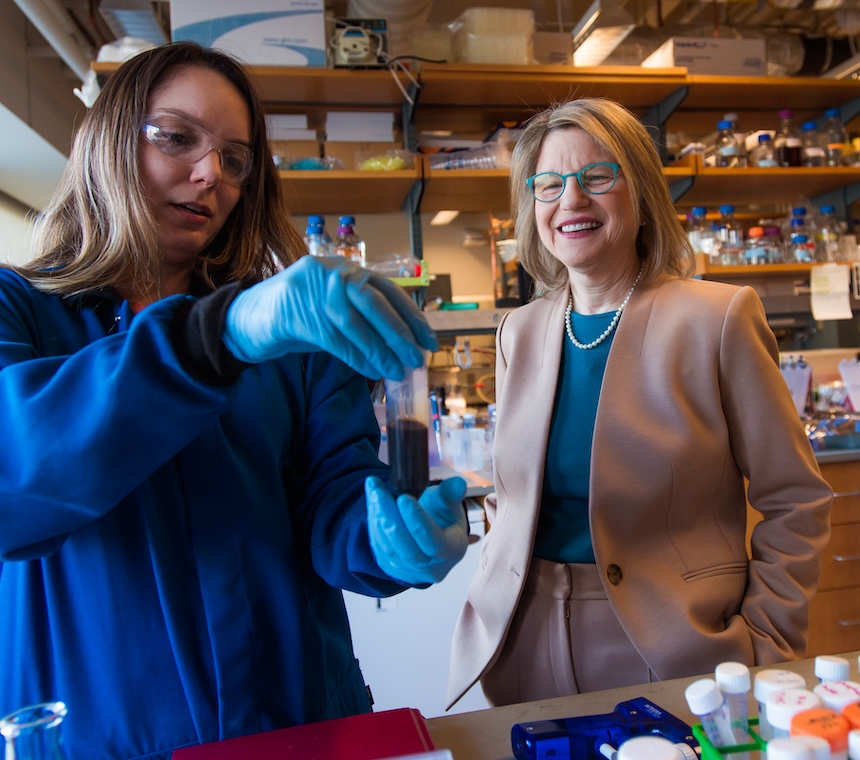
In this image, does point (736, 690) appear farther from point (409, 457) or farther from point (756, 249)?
point (756, 249)

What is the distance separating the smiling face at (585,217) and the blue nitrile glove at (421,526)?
2.54 ft

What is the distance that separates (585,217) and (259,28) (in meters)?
2.02

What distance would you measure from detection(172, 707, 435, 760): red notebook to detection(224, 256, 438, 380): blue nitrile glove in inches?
15.5

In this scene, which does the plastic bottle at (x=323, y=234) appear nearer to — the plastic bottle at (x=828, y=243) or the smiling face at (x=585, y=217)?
the smiling face at (x=585, y=217)

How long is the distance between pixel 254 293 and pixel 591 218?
0.86 metres

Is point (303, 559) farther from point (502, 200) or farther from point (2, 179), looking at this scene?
point (2, 179)

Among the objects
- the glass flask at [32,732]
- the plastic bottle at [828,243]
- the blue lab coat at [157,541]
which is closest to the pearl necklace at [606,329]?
the blue lab coat at [157,541]

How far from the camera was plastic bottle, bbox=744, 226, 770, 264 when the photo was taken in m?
3.09

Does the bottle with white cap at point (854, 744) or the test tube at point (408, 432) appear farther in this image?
the test tube at point (408, 432)

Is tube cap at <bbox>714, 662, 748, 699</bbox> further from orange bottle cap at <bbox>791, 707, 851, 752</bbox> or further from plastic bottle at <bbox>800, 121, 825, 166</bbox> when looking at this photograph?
plastic bottle at <bbox>800, 121, 825, 166</bbox>

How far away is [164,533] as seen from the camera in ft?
2.64

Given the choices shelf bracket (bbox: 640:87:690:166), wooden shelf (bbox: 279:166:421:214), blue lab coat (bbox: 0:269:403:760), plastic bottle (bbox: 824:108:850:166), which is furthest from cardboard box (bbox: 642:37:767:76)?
blue lab coat (bbox: 0:269:403:760)

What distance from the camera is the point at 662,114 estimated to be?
317 cm

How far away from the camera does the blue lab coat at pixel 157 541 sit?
0.63 m
